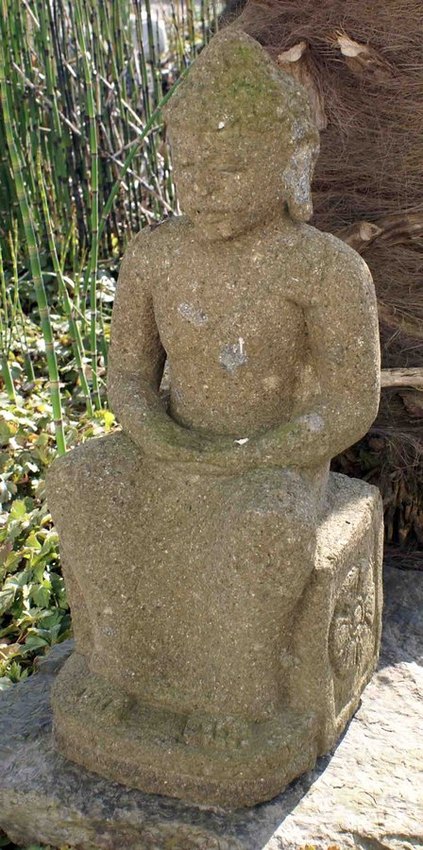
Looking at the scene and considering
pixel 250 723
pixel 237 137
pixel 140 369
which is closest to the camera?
pixel 237 137

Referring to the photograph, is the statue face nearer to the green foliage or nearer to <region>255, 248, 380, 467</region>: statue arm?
<region>255, 248, 380, 467</region>: statue arm

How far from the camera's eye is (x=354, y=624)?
7.11 ft

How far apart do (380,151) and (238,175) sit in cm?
120

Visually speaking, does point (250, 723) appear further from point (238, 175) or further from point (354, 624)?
point (238, 175)

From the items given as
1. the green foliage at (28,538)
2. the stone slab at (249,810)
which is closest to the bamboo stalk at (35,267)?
the green foliage at (28,538)

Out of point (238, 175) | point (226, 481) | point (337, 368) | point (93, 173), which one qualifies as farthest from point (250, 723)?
point (93, 173)

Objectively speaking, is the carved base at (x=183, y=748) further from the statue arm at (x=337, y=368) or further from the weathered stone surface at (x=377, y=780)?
the statue arm at (x=337, y=368)

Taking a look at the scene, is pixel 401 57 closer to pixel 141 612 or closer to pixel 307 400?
pixel 307 400

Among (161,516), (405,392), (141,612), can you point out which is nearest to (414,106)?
(405,392)

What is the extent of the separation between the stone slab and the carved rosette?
139 mm

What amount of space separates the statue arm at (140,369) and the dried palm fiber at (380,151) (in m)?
1.08

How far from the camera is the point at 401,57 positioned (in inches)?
111

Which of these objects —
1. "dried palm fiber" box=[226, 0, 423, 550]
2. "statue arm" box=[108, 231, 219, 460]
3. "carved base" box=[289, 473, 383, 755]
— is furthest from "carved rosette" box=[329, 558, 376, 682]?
"dried palm fiber" box=[226, 0, 423, 550]

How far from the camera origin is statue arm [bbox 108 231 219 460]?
81.0 inches
